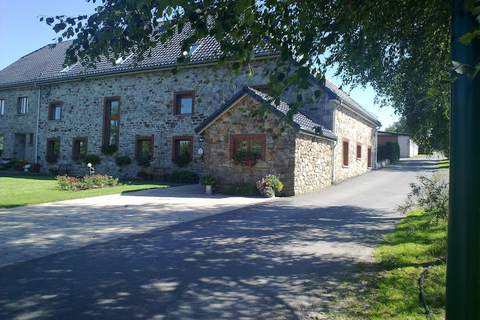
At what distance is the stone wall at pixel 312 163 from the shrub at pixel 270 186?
708 millimetres

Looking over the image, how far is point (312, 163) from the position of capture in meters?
16.5

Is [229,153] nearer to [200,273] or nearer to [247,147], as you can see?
[247,147]

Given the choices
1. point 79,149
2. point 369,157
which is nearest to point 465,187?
point 79,149

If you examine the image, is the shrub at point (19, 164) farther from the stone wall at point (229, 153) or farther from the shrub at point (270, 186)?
the shrub at point (270, 186)

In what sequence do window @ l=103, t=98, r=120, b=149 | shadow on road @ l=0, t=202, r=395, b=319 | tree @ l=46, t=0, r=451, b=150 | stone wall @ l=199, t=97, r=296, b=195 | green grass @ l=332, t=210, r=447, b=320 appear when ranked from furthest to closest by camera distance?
window @ l=103, t=98, r=120, b=149 → stone wall @ l=199, t=97, r=296, b=195 → shadow on road @ l=0, t=202, r=395, b=319 → green grass @ l=332, t=210, r=447, b=320 → tree @ l=46, t=0, r=451, b=150

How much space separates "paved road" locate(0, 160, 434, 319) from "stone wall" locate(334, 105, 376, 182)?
10622 mm

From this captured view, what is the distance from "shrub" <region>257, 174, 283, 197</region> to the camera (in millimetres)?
14477

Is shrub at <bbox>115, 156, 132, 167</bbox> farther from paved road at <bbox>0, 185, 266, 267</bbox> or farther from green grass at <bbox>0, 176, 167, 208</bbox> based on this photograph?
paved road at <bbox>0, 185, 266, 267</bbox>

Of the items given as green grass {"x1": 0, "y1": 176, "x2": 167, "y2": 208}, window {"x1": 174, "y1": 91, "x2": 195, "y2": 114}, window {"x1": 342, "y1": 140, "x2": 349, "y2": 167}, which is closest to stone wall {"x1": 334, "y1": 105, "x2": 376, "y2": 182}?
window {"x1": 342, "y1": 140, "x2": 349, "y2": 167}

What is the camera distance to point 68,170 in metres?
24.4

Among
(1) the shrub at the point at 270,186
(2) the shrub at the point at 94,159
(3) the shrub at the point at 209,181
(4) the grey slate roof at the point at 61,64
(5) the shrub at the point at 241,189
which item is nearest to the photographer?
(1) the shrub at the point at 270,186

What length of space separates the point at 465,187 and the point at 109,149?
72.3 feet

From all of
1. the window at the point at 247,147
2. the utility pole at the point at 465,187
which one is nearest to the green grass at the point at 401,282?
the utility pole at the point at 465,187

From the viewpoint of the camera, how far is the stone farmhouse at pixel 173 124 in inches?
614
